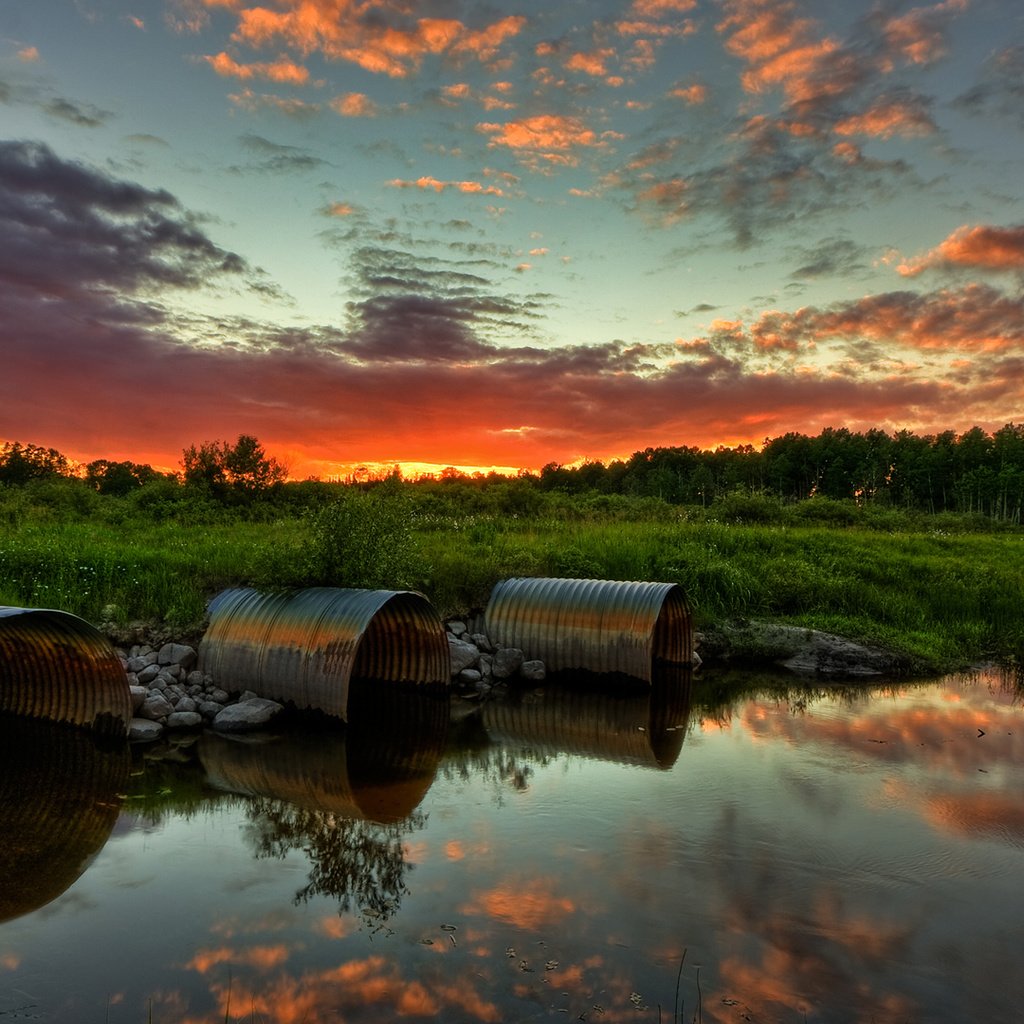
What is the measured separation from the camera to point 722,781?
995 cm

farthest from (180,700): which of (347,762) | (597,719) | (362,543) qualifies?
(597,719)

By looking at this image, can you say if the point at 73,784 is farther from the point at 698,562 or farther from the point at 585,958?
the point at 698,562

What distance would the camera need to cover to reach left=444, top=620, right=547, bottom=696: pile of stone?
583 inches

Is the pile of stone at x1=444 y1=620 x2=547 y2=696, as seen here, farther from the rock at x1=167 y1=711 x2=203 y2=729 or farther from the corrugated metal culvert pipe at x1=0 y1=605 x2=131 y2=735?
the corrugated metal culvert pipe at x1=0 y1=605 x2=131 y2=735

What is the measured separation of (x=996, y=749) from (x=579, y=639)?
270 inches

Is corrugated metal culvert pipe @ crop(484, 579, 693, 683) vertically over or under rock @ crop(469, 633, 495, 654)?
over

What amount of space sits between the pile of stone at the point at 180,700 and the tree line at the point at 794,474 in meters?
24.7

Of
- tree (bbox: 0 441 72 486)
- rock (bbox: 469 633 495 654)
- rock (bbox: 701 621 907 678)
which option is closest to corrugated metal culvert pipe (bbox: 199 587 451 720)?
rock (bbox: 469 633 495 654)

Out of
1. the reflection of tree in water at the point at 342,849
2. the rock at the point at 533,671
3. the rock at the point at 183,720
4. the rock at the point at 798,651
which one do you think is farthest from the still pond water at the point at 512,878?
the rock at the point at 798,651

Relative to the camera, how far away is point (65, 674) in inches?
438

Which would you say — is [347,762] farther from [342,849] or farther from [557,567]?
[557,567]

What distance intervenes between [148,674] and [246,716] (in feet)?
6.66

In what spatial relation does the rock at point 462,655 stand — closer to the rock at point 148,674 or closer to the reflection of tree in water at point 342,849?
the rock at point 148,674

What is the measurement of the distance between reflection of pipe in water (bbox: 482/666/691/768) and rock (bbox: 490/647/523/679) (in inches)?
27.9
